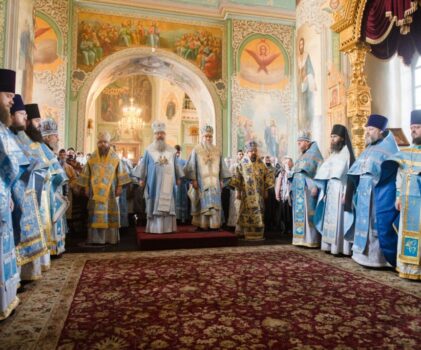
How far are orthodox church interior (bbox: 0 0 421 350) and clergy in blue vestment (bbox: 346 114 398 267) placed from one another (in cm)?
5

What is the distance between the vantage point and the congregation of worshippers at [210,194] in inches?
121

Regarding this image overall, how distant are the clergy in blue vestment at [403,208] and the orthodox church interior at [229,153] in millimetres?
25

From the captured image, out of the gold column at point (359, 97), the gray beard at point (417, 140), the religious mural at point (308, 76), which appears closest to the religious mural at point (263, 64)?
the religious mural at point (308, 76)

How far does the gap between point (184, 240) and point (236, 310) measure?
3141mm

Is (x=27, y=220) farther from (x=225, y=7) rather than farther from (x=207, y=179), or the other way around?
(x=225, y=7)

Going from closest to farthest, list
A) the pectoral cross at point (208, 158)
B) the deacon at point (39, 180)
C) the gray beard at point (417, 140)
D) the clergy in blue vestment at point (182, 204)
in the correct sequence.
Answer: the deacon at point (39, 180), the gray beard at point (417, 140), the pectoral cross at point (208, 158), the clergy in blue vestment at point (182, 204)

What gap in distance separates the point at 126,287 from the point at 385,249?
310cm

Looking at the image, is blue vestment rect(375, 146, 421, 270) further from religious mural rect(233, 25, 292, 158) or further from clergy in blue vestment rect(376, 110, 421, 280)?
religious mural rect(233, 25, 292, 158)

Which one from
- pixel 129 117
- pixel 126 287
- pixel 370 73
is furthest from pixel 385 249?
pixel 129 117

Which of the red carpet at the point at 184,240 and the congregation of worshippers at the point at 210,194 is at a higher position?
the congregation of worshippers at the point at 210,194

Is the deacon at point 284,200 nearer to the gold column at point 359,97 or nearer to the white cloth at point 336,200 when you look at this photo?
the gold column at point 359,97

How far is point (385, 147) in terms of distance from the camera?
481 cm

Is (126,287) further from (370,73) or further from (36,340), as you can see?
(370,73)

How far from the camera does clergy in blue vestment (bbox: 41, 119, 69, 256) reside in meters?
4.76
